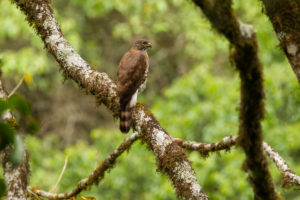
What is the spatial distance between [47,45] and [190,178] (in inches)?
54.7

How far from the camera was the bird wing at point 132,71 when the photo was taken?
4.87 m

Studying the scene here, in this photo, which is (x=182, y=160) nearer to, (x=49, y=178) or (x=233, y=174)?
(x=233, y=174)

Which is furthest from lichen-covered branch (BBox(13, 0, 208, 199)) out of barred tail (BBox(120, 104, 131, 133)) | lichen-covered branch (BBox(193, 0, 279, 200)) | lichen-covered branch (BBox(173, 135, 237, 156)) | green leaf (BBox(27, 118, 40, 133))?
green leaf (BBox(27, 118, 40, 133))

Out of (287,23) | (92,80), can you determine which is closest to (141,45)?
(92,80)

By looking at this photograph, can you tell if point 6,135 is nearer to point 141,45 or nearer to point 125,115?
point 125,115

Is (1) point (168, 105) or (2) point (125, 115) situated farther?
(1) point (168, 105)

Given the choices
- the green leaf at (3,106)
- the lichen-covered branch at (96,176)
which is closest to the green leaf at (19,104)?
the green leaf at (3,106)

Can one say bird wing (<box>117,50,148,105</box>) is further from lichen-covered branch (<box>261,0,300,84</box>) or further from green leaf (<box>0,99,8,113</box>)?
green leaf (<box>0,99,8,113</box>)

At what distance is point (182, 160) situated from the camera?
3.00 metres

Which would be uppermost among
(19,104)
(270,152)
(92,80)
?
(92,80)

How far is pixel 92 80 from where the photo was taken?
346 centimetres

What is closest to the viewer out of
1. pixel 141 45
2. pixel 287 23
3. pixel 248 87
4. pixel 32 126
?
pixel 32 126

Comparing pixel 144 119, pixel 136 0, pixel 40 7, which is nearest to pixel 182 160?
pixel 144 119

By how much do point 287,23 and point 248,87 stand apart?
24.2 inches
